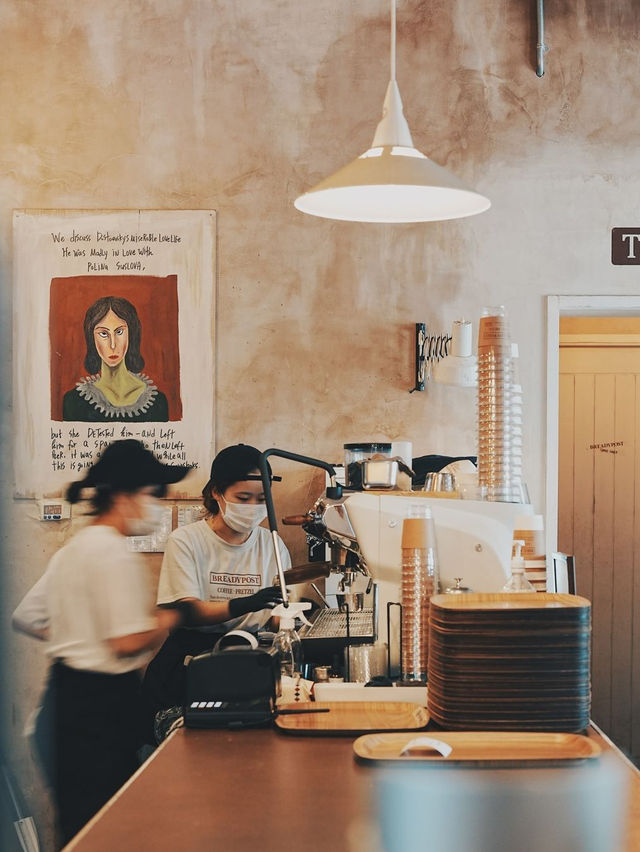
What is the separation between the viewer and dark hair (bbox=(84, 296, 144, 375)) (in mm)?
3930

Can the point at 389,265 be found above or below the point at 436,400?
above

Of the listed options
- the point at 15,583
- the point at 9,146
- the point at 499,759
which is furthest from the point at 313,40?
the point at 499,759

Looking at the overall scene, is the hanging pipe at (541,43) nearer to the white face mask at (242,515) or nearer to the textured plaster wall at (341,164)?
the textured plaster wall at (341,164)

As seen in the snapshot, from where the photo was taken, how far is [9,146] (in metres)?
3.99

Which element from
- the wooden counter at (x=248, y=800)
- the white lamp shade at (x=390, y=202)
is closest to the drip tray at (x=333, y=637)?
the wooden counter at (x=248, y=800)

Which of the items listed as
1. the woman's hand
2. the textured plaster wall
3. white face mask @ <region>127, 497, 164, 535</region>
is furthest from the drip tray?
the textured plaster wall

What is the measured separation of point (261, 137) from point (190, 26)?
0.56 metres

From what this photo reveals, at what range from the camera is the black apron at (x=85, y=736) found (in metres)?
2.60

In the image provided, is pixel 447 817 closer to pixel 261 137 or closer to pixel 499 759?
pixel 499 759

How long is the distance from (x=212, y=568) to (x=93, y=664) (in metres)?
0.97

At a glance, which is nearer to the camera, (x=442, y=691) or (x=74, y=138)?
(x=442, y=691)

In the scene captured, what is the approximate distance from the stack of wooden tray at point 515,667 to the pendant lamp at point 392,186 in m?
0.91

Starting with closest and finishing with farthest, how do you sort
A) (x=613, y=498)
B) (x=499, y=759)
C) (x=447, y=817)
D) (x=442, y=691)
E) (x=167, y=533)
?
(x=447, y=817)
(x=499, y=759)
(x=442, y=691)
(x=167, y=533)
(x=613, y=498)

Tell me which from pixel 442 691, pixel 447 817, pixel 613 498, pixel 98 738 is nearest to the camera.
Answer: pixel 447 817
